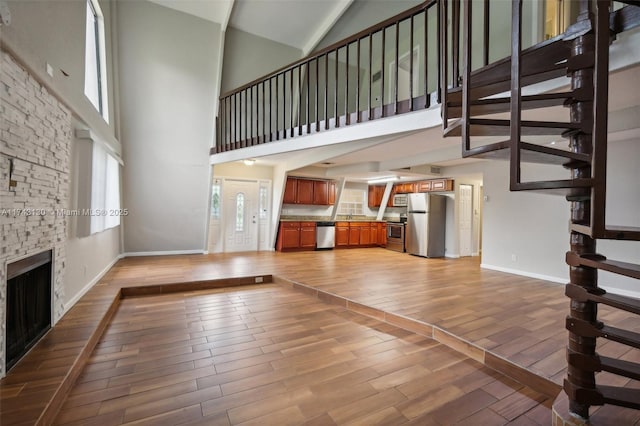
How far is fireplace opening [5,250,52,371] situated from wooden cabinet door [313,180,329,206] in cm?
626

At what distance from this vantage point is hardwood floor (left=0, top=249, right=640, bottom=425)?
1.92 m

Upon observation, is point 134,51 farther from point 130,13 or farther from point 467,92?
point 467,92

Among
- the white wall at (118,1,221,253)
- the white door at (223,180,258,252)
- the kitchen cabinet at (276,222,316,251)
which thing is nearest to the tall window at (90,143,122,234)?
the white wall at (118,1,221,253)

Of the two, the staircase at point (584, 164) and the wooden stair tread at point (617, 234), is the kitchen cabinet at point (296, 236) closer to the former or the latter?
the staircase at point (584, 164)

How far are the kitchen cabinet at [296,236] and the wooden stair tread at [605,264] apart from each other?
21.3 feet

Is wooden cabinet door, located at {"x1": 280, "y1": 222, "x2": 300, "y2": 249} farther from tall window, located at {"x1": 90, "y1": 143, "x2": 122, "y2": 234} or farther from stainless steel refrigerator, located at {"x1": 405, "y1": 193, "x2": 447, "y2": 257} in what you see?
tall window, located at {"x1": 90, "y1": 143, "x2": 122, "y2": 234}

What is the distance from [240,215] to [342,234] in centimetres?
295

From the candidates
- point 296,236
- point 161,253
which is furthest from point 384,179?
point 161,253

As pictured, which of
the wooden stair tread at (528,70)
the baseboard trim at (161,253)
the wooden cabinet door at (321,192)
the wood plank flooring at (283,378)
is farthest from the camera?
the wooden cabinet door at (321,192)

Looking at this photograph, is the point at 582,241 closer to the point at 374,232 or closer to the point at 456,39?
the point at 456,39

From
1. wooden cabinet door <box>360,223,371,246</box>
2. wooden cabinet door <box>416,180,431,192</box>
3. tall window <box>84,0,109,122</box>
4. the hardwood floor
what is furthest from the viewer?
wooden cabinet door <box>360,223,371,246</box>

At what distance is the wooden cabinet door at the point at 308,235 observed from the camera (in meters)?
8.02

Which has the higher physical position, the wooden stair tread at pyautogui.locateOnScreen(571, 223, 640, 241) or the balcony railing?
the balcony railing

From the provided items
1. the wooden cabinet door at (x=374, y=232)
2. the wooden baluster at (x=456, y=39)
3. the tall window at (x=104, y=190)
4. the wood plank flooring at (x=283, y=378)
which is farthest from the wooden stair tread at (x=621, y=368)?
the wooden cabinet door at (x=374, y=232)
